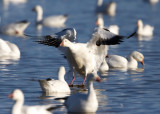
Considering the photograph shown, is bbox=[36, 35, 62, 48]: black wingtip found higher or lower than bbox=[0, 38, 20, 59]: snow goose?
higher

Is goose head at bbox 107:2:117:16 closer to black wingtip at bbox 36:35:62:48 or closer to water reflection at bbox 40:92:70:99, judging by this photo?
black wingtip at bbox 36:35:62:48

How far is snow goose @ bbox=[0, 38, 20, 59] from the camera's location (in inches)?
638

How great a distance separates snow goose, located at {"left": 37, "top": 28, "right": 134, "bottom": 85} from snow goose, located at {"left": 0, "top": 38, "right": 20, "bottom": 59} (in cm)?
380

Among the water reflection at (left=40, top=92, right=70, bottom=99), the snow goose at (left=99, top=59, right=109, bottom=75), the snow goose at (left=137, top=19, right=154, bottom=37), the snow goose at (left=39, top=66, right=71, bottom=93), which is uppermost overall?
the snow goose at (left=137, top=19, right=154, bottom=37)

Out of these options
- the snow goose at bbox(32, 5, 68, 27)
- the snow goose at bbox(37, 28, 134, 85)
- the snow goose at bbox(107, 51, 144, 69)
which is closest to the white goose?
the snow goose at bbox(37, 28, 134, 85)

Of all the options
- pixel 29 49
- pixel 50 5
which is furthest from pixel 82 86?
pixel 50 5

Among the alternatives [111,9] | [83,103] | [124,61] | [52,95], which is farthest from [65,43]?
[111,9]

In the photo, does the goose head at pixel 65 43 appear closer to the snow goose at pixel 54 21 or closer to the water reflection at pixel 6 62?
the water reflection at pixel 6 62

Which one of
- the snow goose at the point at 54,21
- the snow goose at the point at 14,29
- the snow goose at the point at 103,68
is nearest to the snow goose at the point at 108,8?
the snow goose at the point at 54,21

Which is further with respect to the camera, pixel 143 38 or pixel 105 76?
pixel 143 38

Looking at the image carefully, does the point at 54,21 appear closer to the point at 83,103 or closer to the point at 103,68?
the point at 103,68

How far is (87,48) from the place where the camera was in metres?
12.2

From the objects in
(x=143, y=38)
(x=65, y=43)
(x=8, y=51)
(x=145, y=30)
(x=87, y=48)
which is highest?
(x=145, y=30)

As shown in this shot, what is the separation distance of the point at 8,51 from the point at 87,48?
15.5 ft
